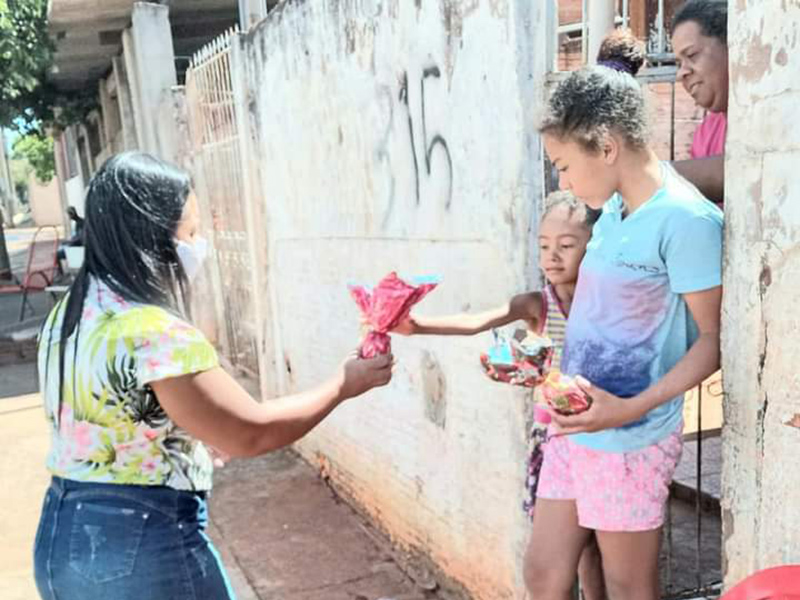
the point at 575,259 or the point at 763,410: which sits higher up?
the point at 575,259

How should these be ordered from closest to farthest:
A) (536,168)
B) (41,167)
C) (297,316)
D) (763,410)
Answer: (763,410) < (536,168) < (297,316) < (41,167)

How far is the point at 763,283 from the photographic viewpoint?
1.61m

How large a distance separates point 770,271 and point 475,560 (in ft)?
6.09

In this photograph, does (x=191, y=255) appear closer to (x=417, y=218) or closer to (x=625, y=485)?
(x=625, y=485)

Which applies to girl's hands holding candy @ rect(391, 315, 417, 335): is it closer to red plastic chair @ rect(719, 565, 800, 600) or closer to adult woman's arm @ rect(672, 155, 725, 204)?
adult woman's arm @ rect(672, 155, 725, 204)

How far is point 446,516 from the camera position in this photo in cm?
324

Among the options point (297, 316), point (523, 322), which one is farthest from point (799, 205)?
point (297, 316)

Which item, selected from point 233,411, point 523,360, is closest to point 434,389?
point 523,360

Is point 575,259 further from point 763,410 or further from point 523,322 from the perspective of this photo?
point 763,410

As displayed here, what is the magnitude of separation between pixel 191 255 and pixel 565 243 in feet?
3.20

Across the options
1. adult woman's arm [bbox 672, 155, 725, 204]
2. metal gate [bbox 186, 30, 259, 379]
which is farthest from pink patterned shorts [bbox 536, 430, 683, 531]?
metal gate [bbox 186, 30, 259, 379]

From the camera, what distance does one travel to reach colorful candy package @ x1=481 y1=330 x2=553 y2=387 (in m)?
1.82

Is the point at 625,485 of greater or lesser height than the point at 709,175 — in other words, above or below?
below

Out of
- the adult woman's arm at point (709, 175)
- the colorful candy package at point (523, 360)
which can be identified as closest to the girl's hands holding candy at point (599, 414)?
the colorful candy package at point (523, 360)
